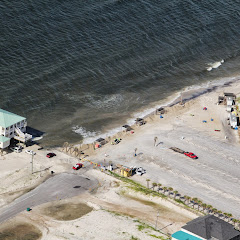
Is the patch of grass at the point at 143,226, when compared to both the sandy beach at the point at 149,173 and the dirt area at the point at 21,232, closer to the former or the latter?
the sandy beach at the point at 149,173

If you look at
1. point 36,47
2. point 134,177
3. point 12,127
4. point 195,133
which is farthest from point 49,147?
point 36,47

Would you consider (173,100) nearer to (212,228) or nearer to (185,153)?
(185,153)

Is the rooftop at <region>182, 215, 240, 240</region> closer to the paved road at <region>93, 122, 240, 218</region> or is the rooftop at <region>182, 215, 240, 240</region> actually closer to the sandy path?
the sandy path

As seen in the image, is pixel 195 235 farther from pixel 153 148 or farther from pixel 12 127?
pixel 12 127

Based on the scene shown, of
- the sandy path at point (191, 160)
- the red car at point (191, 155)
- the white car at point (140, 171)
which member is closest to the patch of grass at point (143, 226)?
the sandy path at point (191, 160)

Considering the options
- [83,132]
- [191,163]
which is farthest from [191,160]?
[83,132]
